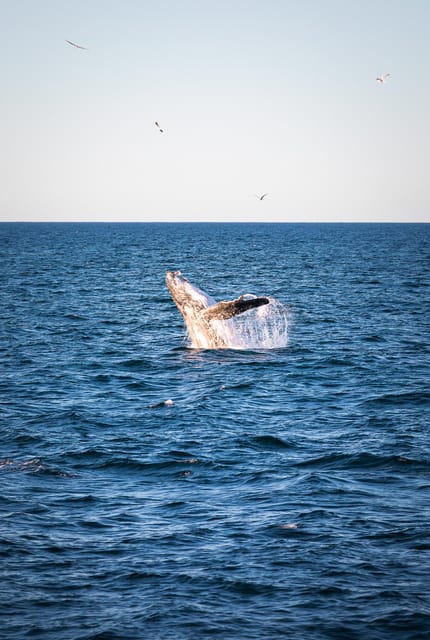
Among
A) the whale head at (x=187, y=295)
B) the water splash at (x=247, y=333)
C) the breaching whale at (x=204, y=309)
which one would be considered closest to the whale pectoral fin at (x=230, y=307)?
the breaching whale at (x=204, y=309)

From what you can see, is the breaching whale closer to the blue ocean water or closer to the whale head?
the whale head

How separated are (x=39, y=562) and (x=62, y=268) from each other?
2943 inches

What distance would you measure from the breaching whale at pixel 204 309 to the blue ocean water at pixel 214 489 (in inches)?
35.6

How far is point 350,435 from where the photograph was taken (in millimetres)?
20438

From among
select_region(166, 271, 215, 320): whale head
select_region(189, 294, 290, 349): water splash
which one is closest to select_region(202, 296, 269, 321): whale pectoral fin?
select_region(166, 271, 215, 320): whale head

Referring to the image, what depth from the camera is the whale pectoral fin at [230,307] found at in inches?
982

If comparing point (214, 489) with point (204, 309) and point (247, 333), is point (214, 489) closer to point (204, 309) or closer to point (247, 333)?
point (204, 309)

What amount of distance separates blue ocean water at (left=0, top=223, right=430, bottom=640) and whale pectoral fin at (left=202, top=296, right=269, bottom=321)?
2.19 meters

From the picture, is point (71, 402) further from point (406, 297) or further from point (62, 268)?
point (62, 268)

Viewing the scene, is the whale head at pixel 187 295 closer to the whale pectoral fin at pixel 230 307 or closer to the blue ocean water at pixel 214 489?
the whale pectoral fin at pixel 230 307

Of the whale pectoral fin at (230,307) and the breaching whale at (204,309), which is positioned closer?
the whale pectoral fin at (230,307)

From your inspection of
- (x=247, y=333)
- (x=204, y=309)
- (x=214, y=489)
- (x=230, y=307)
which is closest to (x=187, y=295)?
(x=204, y=309)

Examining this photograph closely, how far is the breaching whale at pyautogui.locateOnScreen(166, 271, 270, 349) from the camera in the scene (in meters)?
26.1

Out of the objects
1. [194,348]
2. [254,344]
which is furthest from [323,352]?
[194,348]
